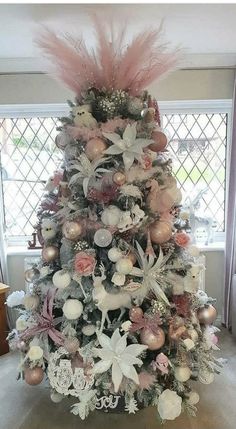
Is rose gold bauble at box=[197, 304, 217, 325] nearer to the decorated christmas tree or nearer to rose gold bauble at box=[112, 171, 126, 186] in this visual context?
the decorated christmas tree

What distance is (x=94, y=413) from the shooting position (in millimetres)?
A: 2111

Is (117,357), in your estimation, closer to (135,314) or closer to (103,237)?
(135,314)

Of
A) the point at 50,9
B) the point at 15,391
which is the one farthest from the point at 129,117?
the point at 15,391

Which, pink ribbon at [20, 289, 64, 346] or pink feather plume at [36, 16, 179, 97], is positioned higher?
pink feather plume at [36, 16, 179, 97]

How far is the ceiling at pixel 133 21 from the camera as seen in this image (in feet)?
6.04

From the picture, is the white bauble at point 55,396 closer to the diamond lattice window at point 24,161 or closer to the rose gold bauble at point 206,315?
the rose gold bauble at point 206,315

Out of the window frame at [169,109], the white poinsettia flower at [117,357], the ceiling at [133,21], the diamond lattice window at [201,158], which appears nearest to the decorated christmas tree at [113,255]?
the white poinsettia flower at [117,357]

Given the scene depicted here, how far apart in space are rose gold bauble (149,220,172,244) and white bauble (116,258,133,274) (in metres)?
0.19

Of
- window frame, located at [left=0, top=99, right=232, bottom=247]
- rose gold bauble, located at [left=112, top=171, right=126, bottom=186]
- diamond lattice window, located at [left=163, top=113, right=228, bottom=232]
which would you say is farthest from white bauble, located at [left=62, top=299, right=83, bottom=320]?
diamond lattice window, located at [left=163, top=113, right=228, bottom=232]

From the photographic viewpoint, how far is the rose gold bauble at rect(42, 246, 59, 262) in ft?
6.41

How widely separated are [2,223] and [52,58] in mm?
1501

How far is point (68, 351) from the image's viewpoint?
1851 mm

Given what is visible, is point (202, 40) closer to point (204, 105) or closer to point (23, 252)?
point (204, 105)

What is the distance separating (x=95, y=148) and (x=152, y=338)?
3.00 feet
